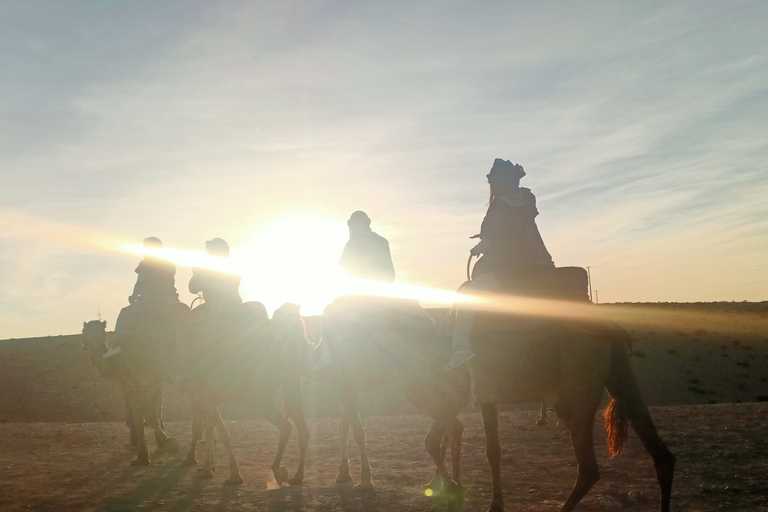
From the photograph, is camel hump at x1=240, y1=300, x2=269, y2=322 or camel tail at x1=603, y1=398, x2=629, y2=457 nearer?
camel tail at x1=603, y1=398, x2=629, y2=457

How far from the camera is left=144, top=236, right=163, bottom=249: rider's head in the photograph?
626 inches

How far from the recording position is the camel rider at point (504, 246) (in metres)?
8.91

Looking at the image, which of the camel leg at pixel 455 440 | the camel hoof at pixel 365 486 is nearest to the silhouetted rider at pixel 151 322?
the camel hoof at pixel 365 486

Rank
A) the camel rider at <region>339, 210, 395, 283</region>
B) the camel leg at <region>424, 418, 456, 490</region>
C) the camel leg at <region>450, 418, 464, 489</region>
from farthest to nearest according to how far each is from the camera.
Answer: the camel rider at <region>339, 210, 395, 283</region> → the camel leg at <region>450, 418, 464, 489</region> → the camel leg at <region>424, 418, 456, 490</region>

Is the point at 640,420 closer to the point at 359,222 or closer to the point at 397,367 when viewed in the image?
the point at 397,367

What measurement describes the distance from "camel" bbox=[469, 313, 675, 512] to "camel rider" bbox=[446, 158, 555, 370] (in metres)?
0.43

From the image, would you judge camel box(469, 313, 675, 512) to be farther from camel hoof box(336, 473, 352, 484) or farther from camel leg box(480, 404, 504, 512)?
camel hoof box(336, 473, 352, 484)

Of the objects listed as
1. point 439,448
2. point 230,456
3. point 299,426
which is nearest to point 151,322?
point 230,456

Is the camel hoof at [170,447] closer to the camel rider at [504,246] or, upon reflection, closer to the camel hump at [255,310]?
the camel hump at [255,310]

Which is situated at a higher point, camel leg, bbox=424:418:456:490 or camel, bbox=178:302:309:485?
camel, bbox=178:302:309:485

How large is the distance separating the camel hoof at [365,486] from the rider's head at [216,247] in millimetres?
4632

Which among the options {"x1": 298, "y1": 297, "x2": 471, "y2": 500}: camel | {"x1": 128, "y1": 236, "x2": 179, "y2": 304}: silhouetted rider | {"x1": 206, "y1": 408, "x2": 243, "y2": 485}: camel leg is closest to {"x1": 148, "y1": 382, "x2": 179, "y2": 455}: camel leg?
{"x1": 128, "y1": 236, "x2": 179, "y2": 304}: silhouetted rider

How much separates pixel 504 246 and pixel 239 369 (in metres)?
5.16

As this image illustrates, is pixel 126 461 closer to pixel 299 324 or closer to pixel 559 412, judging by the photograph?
pixel 299 324
